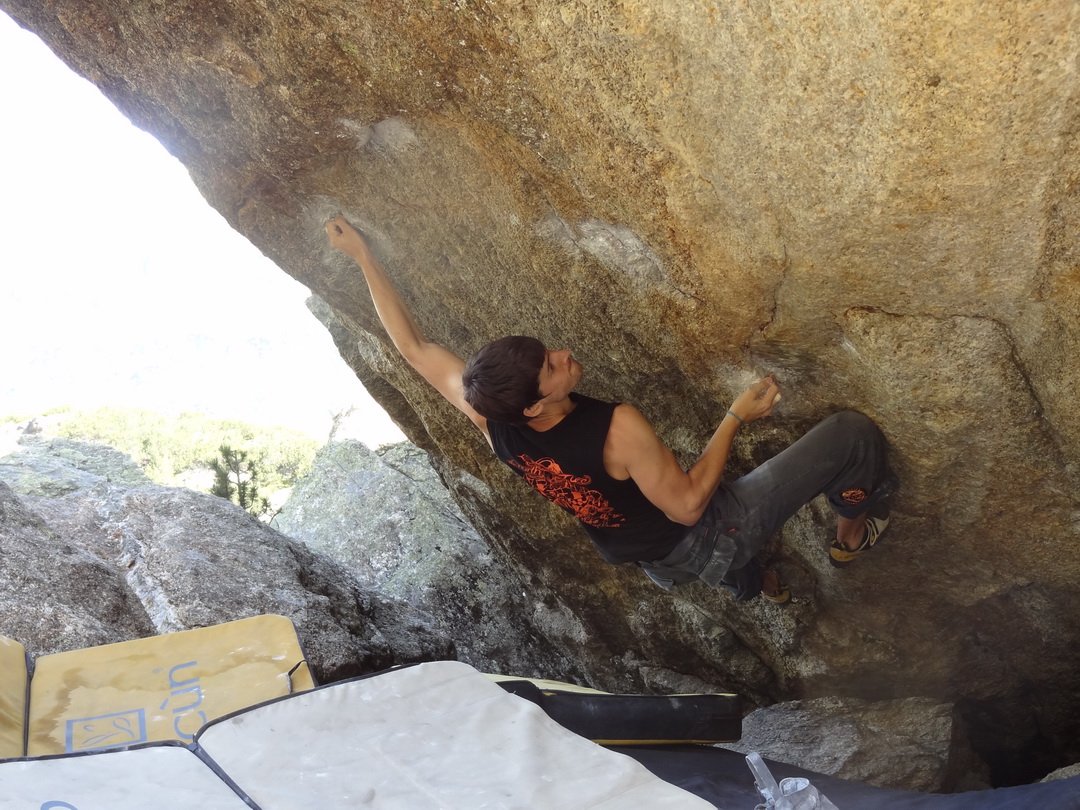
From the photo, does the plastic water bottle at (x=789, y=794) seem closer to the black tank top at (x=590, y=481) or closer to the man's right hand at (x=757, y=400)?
the black tank top at (x=590, y=481)

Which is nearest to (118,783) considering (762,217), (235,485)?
(762,217)

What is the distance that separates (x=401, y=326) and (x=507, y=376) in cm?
103

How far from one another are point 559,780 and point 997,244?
194cm

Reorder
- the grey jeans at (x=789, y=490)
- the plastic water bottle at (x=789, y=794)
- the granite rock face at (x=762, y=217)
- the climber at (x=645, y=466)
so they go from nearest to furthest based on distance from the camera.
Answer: the plastic water bottle at (x=789, y=794) < the granite rock face at (x=762, y=217) < the climber at (x=645, y=466) < the grey jeans at (x=789, y=490)

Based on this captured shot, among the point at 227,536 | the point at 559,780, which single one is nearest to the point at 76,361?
the point at 227,536

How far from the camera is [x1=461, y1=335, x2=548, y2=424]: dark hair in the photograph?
3.14 metres

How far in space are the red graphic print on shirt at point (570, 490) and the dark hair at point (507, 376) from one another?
0.29 m

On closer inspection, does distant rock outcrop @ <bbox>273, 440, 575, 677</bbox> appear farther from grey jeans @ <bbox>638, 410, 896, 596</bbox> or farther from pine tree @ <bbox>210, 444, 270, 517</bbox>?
pine tree @ <bbox>210, 444, 270, 517</bbox>

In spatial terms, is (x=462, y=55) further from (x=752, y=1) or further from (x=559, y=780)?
(x=559, y=780)

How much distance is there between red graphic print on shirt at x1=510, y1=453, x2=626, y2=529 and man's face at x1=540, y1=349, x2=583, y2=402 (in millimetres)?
262

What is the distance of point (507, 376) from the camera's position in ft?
10.3

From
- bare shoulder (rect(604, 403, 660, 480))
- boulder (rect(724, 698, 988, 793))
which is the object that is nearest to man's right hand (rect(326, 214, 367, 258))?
bare shoulder (rect(604, 403, 660, 480))

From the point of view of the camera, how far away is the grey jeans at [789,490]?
353 cm

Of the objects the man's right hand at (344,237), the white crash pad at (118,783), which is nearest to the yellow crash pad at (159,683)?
the white crash pad at (118,783)
